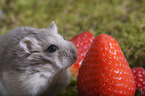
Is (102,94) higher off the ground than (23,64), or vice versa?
(23,64)

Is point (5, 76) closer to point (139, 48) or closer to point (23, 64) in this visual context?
point (23, 64)

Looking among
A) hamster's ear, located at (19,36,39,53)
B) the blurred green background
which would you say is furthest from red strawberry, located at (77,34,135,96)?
the blurred green background

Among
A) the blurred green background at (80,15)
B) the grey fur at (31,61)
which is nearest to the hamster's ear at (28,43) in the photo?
the grey fur at (31,61)

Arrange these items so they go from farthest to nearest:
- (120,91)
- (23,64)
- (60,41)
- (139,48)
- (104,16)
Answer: (104,16)
(139,48)
(60,41)
(23,64)
(120,91)

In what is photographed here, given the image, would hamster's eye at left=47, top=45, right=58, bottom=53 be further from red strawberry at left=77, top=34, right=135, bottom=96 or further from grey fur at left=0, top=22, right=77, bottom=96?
red strawberry at left=77, top=34, right=135, bottom=96

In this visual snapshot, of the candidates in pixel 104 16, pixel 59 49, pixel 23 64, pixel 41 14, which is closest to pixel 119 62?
pixel 59 49

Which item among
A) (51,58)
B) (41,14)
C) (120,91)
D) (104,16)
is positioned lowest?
(120,91)
